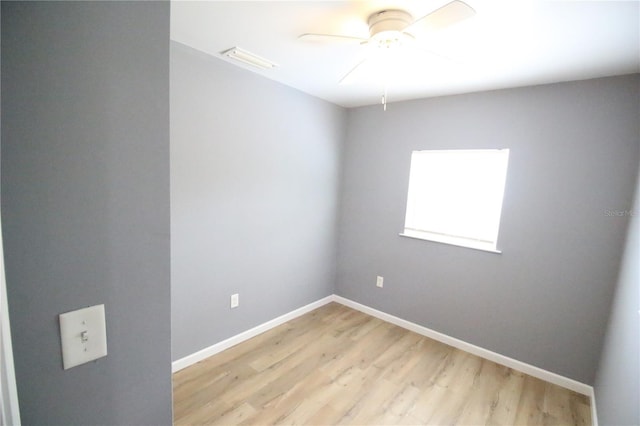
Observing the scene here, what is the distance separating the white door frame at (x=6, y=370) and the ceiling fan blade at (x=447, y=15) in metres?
1.52

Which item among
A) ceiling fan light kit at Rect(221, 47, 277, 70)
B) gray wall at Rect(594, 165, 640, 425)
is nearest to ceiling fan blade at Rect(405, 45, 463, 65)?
ceiling fan light kit at Rect(221, 47, 277, 70)

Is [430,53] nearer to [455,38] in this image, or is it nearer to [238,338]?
[455,38]

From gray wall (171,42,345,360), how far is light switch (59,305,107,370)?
1514 mm

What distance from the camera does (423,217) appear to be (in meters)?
3.01

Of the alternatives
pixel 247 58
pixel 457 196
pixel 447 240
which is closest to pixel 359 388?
pixel 447 240

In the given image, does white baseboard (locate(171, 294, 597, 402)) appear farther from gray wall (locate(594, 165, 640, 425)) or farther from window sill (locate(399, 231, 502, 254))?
window sill (locate(399, 231, 502, 254))

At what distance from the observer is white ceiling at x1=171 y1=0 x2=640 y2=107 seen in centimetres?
139

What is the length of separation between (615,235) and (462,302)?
1239mm

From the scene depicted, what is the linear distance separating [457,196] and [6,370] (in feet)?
9.90

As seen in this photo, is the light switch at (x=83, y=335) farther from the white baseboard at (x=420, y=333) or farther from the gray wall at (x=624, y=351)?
the gray wall at (x=624, y=351)

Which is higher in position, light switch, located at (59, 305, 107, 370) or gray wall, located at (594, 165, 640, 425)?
light switch, located at (59, 305, 107, 370)

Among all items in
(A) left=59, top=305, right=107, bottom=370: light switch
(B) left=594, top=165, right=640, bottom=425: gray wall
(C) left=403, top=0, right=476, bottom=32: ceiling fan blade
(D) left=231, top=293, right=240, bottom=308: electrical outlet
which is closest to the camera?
(A) left=59, top=305, right=107, bottom=370: light switch

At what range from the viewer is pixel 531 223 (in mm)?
2340

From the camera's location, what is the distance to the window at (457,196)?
8.44 ft
